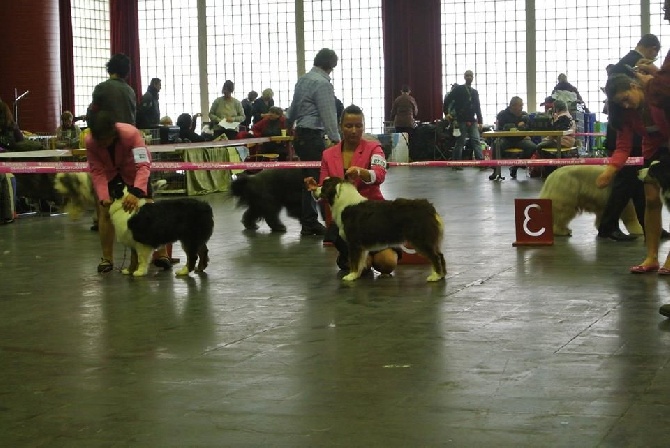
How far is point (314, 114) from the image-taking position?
8.95 meters

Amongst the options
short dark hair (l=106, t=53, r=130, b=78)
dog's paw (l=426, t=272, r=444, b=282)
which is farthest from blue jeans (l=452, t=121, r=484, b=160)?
dog's paw (l=426, t=272, r=444, b=282)

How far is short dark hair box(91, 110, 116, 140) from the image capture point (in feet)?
22.6

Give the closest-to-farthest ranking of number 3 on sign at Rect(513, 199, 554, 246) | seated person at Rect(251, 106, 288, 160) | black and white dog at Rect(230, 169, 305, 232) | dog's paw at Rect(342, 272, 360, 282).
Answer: dog's paw at Rect(342, 272, 360, 282) → number 3 on sign at Rect(513, 199, 554, 246) → black and white dog at Rect(230, 169, 305, 232) → seated person at Rect(251, 106, 288, 160)

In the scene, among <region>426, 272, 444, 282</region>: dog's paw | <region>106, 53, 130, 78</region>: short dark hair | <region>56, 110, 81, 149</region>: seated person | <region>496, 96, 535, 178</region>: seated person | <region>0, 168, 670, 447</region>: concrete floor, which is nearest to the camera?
<region>0, 168, 670, 447</region>: concrete floor

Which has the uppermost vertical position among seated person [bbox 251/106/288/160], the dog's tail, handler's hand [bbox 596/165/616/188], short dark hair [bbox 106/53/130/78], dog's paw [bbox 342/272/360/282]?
short dark hair [bbox 106/53/130/78]

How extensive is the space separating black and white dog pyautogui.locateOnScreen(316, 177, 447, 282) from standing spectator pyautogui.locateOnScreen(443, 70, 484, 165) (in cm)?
1147

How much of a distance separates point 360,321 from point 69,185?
6.22 m

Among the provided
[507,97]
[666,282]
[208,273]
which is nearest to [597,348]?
[666,282]

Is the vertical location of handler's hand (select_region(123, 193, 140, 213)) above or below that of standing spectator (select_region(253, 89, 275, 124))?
below

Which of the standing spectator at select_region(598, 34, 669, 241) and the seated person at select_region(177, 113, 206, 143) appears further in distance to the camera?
the seated person at select_region(177, 113, 206, 143)

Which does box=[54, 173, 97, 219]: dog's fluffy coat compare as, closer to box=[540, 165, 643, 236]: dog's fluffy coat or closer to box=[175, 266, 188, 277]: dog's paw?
box=[175, 266, 188, 277]: dog's paw

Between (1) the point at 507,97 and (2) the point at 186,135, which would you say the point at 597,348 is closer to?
(2) the point at 186,135

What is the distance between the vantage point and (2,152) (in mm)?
11422

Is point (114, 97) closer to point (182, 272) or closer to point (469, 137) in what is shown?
point (182, 272)
